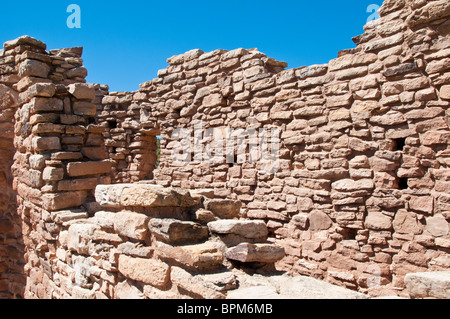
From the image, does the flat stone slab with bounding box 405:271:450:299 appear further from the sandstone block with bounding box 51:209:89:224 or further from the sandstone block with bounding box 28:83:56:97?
the sandstone block with bounding box 28:83:56:97

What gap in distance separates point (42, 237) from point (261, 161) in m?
3.22

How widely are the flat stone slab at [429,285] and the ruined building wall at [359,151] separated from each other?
2.31m

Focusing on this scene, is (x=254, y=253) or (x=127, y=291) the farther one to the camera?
(x=127, y=291)

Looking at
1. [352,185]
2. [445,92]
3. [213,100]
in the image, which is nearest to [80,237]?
[352,185]

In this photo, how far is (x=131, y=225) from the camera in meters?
2.81

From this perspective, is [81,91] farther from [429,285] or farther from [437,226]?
[437,226]

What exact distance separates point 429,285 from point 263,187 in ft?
12.5

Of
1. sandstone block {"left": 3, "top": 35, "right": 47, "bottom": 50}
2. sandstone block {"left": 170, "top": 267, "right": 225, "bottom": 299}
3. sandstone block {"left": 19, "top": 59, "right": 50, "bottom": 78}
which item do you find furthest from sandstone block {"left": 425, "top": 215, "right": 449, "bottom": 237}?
sandstone block {"left": 3, "top": 35, "right": 47, "bottom": 50}

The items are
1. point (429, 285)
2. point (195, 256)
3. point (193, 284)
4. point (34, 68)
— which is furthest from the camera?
point (34, 68)

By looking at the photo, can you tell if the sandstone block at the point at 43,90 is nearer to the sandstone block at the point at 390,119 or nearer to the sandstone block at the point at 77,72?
the sandstone block at the point at 77,72

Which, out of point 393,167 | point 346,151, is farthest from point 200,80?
point 393,167
